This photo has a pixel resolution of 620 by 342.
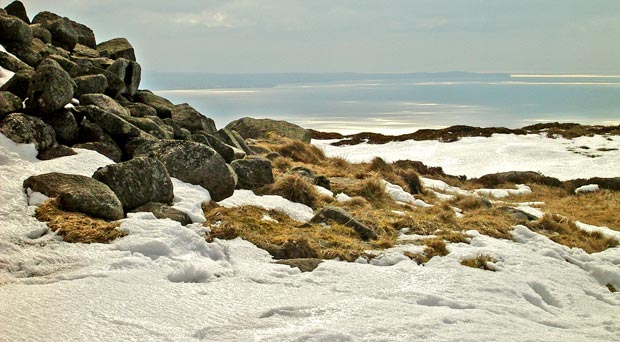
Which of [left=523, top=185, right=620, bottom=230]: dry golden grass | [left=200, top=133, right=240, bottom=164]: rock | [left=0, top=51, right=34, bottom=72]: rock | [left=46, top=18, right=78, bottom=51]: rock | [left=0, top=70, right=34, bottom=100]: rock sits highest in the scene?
[left=46, top=18, right=78, bottom=51]: rock

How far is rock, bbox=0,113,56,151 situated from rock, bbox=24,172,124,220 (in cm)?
152

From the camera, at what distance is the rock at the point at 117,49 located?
17125mm

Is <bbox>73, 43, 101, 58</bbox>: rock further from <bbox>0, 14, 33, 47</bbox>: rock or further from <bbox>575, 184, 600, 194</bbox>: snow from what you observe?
<bbox>575, 184, 600, 194</bbox>: snow

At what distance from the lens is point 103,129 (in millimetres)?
10633

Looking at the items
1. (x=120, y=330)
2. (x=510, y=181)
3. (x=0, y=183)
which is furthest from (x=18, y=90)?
(x=510, y=181)

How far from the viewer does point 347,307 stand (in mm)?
5316

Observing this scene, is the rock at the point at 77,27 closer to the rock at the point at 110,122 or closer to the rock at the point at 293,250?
the rock at the point at 110,122

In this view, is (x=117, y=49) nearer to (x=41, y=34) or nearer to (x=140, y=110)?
(x=41, y=34)

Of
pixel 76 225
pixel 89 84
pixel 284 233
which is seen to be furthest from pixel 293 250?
pixel 89 84

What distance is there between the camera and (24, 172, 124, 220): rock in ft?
23.2

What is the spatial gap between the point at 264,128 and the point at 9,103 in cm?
2034

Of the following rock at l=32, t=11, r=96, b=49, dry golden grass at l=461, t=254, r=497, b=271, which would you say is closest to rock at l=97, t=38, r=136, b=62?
rock at l=32, t=11, r=96, b=49

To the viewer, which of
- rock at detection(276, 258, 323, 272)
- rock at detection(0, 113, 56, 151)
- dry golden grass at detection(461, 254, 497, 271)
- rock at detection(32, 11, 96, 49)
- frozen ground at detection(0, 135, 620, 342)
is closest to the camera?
frozen ground at detection(0, 135, 620, 342)

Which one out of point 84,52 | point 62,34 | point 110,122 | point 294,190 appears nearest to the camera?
point 110,122
